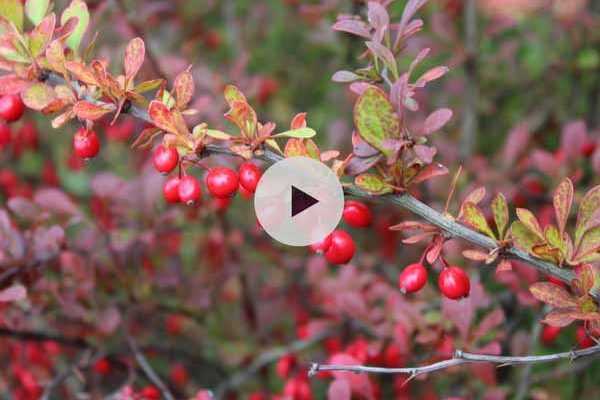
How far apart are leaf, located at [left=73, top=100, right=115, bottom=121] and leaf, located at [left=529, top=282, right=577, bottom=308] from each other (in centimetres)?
63

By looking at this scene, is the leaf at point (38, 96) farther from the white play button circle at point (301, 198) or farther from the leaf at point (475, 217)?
the leaf at point (475, 217)

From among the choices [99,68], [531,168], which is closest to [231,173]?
[99,68]

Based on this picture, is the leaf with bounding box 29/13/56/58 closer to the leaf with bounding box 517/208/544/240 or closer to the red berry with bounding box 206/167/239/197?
the red berry with bounding box 206/167/239/197

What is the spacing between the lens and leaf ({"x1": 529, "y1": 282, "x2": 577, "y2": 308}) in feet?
3.43

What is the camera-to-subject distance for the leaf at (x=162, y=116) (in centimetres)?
103

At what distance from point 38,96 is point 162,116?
0.22 meters

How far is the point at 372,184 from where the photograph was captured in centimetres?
103

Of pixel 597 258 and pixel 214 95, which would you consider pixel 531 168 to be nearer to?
pixel 214 95

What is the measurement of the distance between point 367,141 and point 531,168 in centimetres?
128

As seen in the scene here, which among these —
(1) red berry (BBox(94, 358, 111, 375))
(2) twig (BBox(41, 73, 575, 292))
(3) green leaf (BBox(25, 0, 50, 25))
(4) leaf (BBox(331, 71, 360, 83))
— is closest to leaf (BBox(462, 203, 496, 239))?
(2) twig (BBox(41, 73, 575, 292))

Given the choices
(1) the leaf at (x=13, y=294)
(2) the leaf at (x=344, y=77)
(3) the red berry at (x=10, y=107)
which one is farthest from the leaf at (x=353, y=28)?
(1) the leaf at (x=13, y=294)

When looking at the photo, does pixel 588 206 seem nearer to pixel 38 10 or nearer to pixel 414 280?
pixel 414 280

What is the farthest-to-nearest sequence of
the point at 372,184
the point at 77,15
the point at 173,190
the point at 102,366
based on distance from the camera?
the point at 102,366 → the point at 77,15 → the point at 173,190 → the point at 372,184

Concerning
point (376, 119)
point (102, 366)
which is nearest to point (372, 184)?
point (376, 119)
